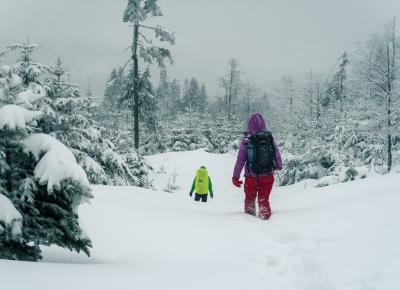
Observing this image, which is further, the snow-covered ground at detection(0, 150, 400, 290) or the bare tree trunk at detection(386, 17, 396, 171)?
the bare tree trunk at detection(386, 17, 396, 171)

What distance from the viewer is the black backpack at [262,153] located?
8016mm

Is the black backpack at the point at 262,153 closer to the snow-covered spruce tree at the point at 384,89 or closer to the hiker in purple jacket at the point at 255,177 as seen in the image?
the hiker in purple jacket at the point at 255,177

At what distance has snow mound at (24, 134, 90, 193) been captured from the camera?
414cm

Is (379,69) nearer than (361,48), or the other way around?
(379,69)

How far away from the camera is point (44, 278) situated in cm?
339

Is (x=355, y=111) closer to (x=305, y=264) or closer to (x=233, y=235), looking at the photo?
(x=233, y=235)

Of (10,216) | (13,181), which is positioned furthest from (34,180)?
(10,216)

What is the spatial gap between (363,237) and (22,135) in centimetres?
387

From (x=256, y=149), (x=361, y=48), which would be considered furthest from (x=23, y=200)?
(x=361, y=48)

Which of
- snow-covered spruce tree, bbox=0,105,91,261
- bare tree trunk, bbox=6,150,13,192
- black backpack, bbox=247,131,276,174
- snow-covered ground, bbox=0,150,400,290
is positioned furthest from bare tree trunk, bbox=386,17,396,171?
bare tree trunk, bbox=6,150,13,192

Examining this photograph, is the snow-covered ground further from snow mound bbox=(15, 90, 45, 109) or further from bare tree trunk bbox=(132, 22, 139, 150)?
bare tree trunk bbox=(132, 22, 139, 150)

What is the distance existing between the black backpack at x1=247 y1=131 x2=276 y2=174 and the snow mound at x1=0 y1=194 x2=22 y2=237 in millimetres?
4802

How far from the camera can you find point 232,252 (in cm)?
526

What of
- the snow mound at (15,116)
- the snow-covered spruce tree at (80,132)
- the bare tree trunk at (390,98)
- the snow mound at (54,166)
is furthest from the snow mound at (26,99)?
the bare tree trunk at (390,98)
